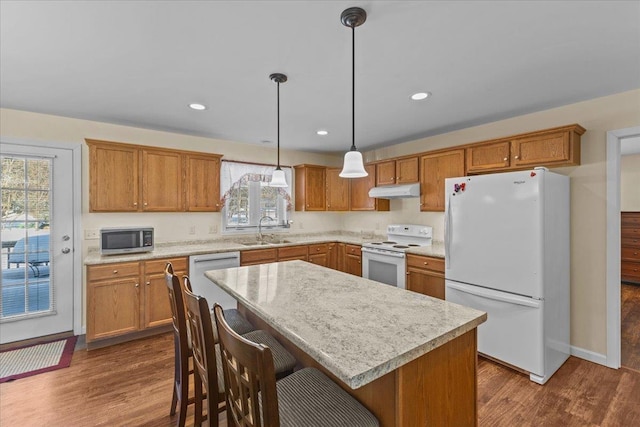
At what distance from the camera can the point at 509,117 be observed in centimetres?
321

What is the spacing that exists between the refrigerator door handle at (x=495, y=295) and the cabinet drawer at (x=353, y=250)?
1513mm

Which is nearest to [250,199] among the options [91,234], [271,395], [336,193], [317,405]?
[336,193]

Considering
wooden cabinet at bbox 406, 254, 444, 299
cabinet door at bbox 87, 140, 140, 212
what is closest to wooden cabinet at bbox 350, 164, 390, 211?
wooden cabinet at bbox 406, 254, 444, 299

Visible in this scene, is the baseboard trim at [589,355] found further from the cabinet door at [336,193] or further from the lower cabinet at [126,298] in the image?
the lower cabinet at [126,298]

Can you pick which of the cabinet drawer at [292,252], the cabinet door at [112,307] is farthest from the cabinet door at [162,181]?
the cabinet drawer at [292,252]

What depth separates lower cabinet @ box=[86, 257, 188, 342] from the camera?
2926mm

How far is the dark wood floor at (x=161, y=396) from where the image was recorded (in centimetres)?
200

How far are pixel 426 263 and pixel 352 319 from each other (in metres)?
2.28

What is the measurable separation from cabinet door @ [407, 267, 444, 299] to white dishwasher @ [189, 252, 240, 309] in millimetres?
2139

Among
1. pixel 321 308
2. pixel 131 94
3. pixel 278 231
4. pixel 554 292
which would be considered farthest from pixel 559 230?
pixel 131 94

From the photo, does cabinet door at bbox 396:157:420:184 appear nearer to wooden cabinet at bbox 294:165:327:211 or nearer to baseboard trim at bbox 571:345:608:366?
wooden cabinet at bbox 294:165:327:211

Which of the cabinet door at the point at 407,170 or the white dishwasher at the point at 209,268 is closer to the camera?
the white dishwasher at the point at 209,268

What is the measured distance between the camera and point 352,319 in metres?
1.30

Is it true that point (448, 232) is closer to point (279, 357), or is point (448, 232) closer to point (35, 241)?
point (279, 357)
